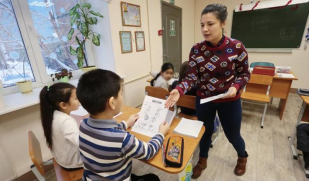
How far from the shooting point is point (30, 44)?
173cm

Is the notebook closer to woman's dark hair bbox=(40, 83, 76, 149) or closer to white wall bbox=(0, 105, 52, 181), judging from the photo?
woman's dark hair bbox=(40, 83, 76, 149)

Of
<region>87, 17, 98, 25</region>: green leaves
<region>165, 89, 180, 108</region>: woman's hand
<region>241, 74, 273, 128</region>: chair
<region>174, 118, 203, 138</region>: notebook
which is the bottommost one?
<region>241, 74, 273, 128</region>: chair

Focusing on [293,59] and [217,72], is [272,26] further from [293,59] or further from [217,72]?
[217,72]

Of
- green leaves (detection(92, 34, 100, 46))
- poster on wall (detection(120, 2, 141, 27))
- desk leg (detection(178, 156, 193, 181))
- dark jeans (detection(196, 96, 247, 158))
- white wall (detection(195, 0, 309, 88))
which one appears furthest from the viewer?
white wall (detection(195, 0, 309, 88))

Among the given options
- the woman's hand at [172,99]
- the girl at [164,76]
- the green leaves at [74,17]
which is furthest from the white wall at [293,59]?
the woman's hand at [172,99]

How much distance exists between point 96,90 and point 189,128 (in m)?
0.69

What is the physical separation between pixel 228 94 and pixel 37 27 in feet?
6.86

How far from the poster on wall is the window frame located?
3.68 feet

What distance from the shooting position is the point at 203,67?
1.17 m

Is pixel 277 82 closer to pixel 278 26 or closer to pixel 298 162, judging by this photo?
pixel 298 162

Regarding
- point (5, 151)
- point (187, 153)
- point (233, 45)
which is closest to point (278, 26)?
point (233, 45)

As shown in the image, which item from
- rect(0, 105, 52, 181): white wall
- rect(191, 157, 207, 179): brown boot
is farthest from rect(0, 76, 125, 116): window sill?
rect(191, 157, 207, 179): brown boot

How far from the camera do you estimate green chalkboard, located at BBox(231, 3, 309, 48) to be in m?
3.44

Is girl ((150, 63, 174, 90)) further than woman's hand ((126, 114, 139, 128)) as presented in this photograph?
Yes
